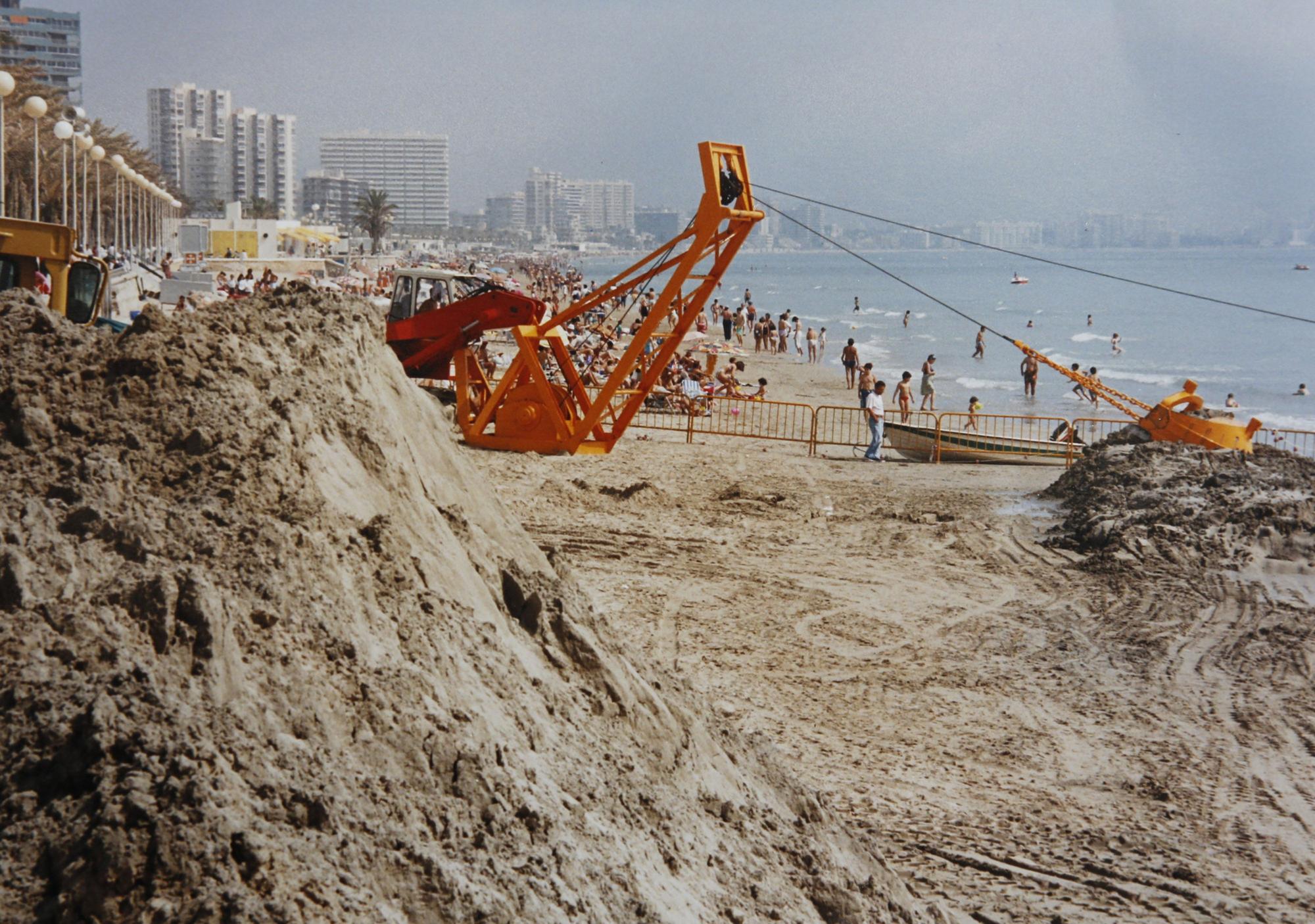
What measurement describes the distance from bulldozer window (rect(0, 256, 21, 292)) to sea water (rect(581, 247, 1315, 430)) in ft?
78.0

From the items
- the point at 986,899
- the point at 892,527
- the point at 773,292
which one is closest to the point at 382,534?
the point at 986,899

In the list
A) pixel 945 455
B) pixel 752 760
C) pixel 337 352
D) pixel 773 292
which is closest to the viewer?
pixel 752 760

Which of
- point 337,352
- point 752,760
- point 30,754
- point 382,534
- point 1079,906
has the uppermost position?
point 337,352

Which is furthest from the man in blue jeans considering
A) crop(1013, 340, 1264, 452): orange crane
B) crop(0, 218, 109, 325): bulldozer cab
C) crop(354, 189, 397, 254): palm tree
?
crop(354, 189, 397, 254): palm tree

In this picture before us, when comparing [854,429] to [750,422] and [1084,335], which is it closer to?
[750,422]

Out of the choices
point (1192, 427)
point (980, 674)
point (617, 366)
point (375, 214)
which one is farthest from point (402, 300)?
point (375, 214)

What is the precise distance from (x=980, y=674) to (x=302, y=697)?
708 cm

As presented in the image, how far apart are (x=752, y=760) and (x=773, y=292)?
12781cm

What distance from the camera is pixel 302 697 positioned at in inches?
177

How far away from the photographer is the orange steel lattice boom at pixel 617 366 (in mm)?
16438

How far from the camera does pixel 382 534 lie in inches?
221

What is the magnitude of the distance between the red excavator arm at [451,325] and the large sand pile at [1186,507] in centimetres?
786

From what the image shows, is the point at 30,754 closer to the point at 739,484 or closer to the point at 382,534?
the point at 382,534

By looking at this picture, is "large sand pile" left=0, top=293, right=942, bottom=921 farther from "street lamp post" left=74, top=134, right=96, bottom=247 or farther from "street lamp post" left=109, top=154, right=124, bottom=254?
"street lamp post" left=109, top=154, right=124, bottom=254
